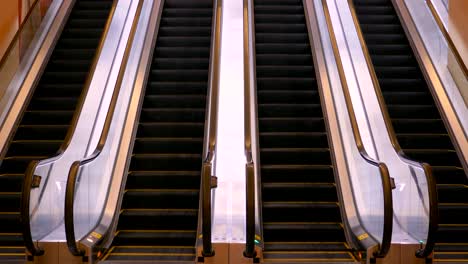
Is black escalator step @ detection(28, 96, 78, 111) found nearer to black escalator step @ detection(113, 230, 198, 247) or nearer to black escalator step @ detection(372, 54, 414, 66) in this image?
black escalator step @ detection(113, 230, 198, 247)

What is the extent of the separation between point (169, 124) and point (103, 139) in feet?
4.70

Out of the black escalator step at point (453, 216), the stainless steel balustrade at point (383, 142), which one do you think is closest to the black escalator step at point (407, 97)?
the stainless steel balustrade at point (383, 142)

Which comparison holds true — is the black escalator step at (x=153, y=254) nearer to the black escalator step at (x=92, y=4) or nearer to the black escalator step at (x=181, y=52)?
the black escalator step at (x=181, y=52)

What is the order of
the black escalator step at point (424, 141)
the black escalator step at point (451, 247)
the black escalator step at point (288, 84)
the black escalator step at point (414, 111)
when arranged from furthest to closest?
1. the black escalator step at point (288, 84)
2. the black escalator step at point (414, 111)
3. the black escalator step at point (424, 141)
4. the black escalator step at point (451, 247)

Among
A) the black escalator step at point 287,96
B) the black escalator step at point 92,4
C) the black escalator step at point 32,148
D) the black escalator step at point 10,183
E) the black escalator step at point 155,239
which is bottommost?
the black escalator step at point 155,239

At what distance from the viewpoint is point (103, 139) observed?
243 inches

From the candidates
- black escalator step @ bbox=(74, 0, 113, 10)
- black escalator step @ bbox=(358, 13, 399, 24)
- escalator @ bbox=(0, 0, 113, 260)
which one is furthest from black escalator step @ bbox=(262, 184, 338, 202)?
black escalator step @ bbox=(74, 0, 113, 10)

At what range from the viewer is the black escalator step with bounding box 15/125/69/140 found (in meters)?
7.41

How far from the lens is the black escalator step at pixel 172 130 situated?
7469 millimetres

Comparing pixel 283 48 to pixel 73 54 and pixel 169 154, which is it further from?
pixel 73 54

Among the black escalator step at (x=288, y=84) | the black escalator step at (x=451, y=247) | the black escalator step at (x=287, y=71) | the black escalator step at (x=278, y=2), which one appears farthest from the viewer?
the black escalator step at (x=278, y=2)

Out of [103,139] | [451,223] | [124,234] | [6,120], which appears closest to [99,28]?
[6,120]

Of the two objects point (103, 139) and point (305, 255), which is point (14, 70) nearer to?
point (103, 139)

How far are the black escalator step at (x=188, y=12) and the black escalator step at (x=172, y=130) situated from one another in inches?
129
